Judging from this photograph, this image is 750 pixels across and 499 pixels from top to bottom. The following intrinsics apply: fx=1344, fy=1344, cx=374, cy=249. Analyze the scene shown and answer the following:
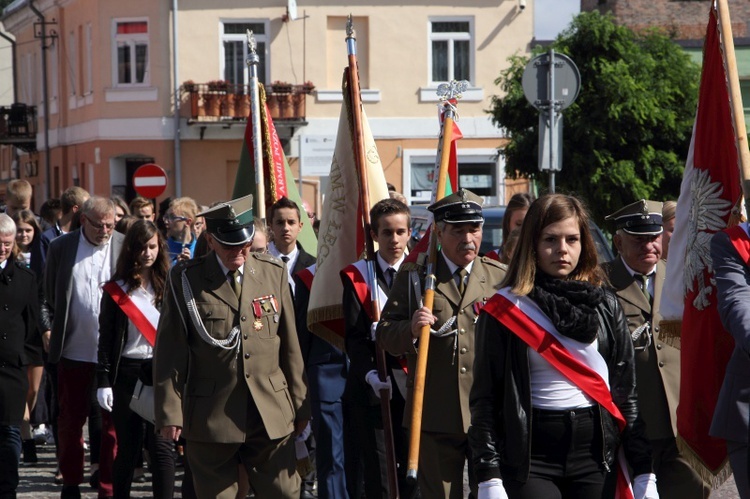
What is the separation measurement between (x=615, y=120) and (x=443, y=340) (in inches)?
669

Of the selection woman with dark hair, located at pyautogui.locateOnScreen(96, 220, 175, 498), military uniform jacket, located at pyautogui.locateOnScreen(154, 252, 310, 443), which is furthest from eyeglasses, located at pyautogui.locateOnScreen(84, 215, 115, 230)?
military uniform jacket, located at pyautogui.locateOnScreen(154, 252, 310, 443)

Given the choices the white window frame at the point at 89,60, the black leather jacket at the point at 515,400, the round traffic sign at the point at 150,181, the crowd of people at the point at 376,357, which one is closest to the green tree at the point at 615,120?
the round traffic sign at the point at 150,181

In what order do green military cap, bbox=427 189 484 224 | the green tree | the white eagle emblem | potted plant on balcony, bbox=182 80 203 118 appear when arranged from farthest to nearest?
potted plant on balcony, bbox=182 80 203 118 → the green tree → green military cap, bbox=427 189 484 224 → the white eagle emblem

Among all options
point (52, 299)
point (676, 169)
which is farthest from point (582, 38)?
point (52, 299)

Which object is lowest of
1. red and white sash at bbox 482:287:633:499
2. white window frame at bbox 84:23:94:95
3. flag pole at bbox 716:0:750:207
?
red and white sash at bbox 482:287:633:499

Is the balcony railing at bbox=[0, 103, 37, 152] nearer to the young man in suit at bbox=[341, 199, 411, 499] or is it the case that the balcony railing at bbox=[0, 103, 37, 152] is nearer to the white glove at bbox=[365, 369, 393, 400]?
the young man in suit at bbox=[341, 199, 411, 499]

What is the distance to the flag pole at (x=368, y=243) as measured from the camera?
23.0ft

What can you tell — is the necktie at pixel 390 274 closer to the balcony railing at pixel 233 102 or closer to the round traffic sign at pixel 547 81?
the round traffic sign at pixel 547 81

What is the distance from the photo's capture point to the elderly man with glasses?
9.08 m

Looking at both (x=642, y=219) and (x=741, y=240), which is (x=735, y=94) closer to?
(x=642, y=219)

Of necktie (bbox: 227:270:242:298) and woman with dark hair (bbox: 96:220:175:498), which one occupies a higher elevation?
necktie (bbox: 227:270:242:298)

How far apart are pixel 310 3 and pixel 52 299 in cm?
2544

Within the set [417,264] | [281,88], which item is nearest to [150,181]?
[281,88]

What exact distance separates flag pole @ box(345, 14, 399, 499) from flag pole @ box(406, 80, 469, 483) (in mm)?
708
